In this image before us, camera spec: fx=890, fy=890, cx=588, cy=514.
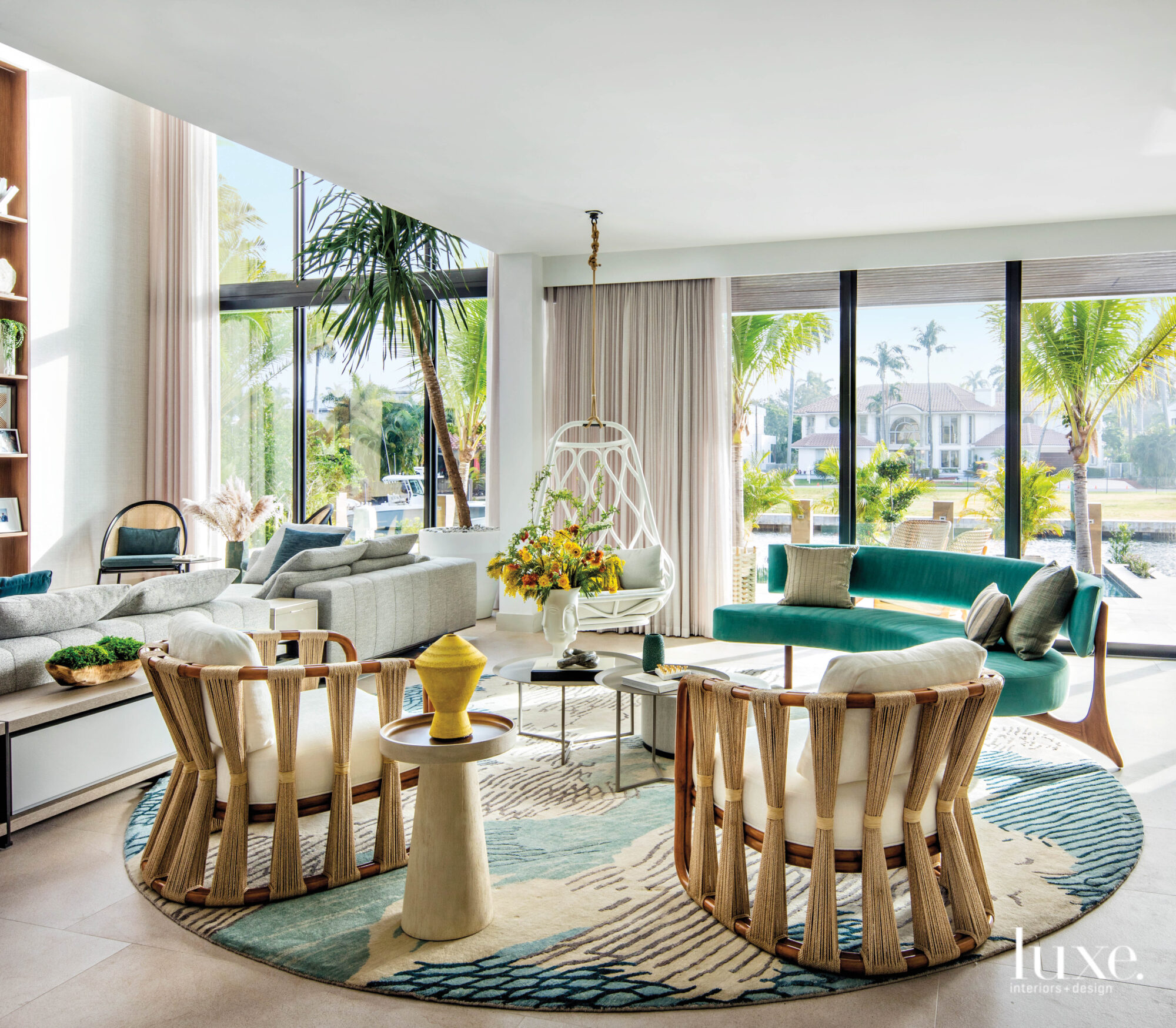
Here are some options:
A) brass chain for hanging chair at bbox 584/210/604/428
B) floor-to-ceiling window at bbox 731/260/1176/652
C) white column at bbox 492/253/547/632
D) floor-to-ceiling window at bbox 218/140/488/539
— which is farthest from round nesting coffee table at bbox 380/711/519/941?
floor-to-ceiling window at bbox 218/140/488/539

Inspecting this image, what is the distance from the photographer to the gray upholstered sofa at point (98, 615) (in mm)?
2865

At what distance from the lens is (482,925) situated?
217 cm

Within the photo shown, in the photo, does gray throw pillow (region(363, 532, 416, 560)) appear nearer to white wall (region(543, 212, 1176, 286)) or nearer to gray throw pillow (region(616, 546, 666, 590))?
gray throw pillow (region(616, 546, 666, 590))

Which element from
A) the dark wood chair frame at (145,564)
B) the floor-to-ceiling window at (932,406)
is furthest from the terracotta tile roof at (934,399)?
the dark wood chair frame at (145,564)

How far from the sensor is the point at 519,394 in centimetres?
597

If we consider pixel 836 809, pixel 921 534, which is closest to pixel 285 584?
pixel 836 809

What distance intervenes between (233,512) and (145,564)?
897 millimetres

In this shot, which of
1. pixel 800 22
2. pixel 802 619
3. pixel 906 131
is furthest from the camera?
pixel 802 619

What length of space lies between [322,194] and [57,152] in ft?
6.28

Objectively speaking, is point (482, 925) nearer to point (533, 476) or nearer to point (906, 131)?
point (906, 131)

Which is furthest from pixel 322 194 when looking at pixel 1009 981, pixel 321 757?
pixel 1009 981

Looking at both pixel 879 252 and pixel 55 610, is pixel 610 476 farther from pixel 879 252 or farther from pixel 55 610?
pixel 55 610

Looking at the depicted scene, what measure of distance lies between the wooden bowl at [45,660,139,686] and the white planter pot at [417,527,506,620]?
318 centimetres

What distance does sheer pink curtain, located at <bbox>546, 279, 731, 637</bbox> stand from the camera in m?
5.83
